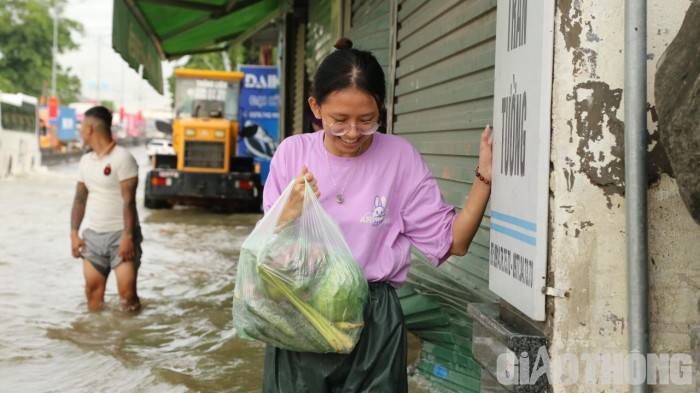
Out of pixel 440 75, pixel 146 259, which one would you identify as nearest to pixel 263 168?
pixel 146 259

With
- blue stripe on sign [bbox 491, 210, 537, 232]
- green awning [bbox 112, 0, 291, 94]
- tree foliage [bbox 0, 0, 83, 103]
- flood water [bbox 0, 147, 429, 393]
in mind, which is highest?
tree foliage [bbox 0, 0, 83, 103]

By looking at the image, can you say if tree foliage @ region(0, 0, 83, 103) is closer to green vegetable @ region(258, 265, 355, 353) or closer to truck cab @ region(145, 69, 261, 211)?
truck cab @ region(145, 69, 261, 211)

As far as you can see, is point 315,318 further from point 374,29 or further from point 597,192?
point 374,29

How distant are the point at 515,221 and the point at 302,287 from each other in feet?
2.19

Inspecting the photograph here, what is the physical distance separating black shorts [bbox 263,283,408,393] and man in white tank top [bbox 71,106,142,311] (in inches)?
182

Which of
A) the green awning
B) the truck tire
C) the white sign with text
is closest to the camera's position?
the white sign with text

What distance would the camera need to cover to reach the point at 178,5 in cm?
992

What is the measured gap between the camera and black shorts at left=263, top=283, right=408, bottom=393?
2.49m

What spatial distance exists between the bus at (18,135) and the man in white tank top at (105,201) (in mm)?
23431

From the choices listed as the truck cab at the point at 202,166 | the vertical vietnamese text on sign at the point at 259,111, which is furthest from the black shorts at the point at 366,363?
the vertical vietnamese text on sign at the point at 259,111

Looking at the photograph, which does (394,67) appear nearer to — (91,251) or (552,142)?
(91,251)

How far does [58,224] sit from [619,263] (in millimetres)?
14964

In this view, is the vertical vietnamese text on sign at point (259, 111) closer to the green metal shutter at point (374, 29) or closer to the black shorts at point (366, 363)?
the green metal shutter at point (374, 29)

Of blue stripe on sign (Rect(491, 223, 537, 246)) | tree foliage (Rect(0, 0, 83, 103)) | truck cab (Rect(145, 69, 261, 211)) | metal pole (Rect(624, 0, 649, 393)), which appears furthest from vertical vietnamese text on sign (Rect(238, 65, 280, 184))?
tree foliage (Rect(0, 0, 83, 103))
